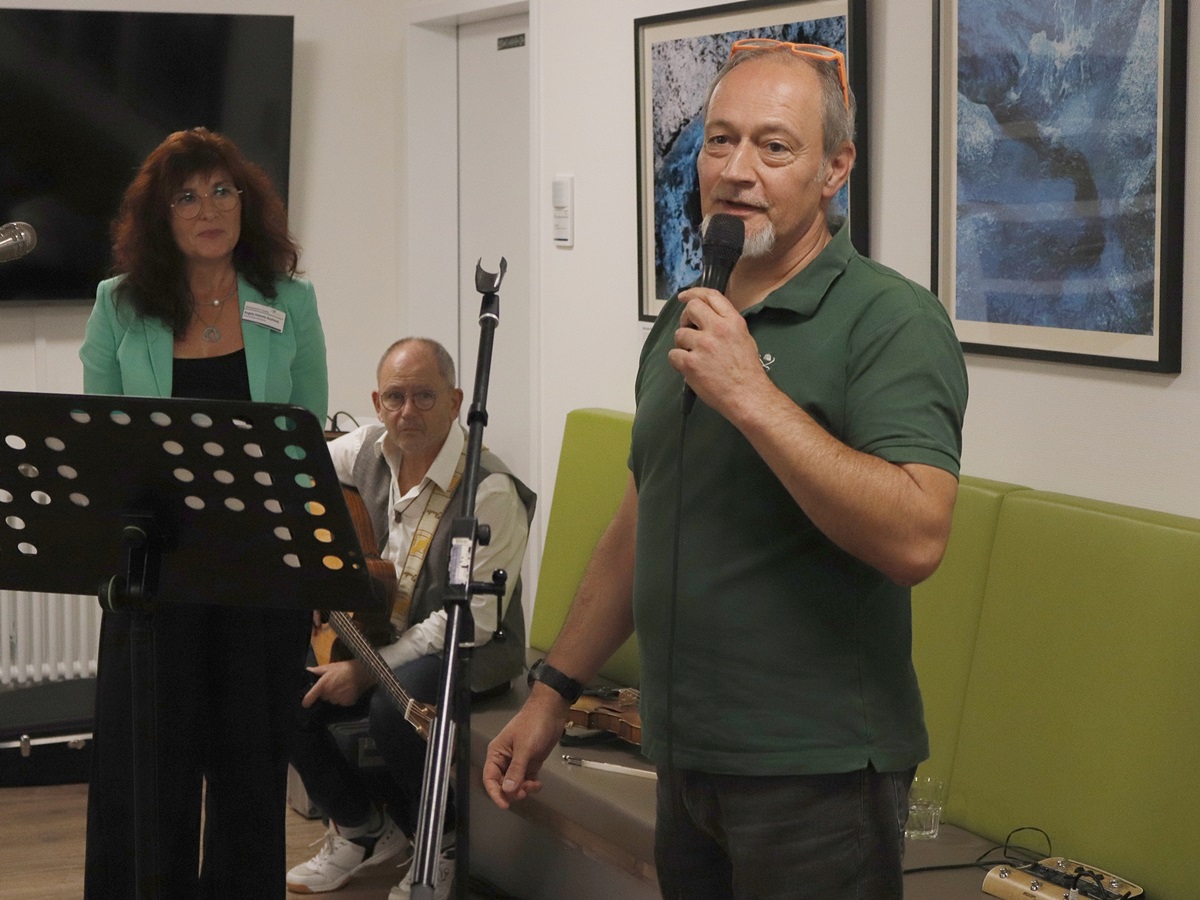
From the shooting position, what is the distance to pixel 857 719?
1460mm

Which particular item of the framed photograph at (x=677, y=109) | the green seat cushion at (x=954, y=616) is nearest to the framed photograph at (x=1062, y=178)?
the green seat cushion at (x=954, y=616)

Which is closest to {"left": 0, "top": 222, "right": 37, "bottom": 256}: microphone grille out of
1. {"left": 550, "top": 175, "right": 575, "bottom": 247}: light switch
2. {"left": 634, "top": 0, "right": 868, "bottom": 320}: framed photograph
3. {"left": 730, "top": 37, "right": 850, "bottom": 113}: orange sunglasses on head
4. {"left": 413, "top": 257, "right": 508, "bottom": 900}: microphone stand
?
{"left": 413, "top": 257, "right": 508, "bottom": 900}: microphone stand

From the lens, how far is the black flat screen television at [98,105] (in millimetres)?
4445

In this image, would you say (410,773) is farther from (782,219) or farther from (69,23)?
(69,23)

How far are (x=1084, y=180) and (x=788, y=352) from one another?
129 cm

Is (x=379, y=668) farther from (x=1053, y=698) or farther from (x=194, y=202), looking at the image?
(x=1053, y=698)

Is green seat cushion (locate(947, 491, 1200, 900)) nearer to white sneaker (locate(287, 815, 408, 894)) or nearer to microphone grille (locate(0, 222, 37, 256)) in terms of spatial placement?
white sneaker (locate(287, 815, 408, 894))

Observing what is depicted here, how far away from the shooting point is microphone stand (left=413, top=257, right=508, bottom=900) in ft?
5.76

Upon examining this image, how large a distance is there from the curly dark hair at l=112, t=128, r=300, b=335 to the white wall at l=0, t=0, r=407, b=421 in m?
2.33

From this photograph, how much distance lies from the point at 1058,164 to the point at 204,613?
172 cm

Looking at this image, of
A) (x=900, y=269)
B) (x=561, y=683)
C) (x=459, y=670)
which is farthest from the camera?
(x=900, y=269)

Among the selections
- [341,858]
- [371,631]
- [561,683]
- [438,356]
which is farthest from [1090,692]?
[341,858]

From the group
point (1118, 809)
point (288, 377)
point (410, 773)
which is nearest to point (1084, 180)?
point (1118, 809)

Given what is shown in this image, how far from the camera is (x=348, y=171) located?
5.14 meters
